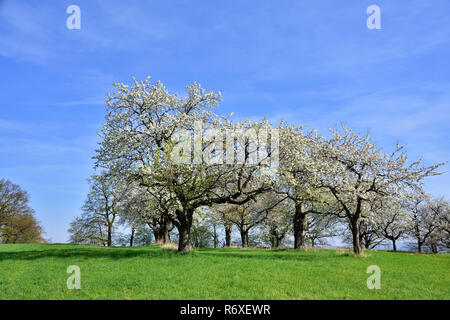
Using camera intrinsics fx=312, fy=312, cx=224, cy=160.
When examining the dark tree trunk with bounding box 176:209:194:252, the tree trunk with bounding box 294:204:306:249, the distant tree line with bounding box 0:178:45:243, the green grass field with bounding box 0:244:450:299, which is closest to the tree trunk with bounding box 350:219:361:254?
the green grass field with bounding box 0:244:450:299

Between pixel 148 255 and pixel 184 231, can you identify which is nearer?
pixel 148 255

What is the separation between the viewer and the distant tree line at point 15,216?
57.6m

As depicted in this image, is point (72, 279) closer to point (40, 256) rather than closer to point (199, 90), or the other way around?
point (40, 256)

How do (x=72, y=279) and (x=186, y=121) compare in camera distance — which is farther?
(x=186, y=121)

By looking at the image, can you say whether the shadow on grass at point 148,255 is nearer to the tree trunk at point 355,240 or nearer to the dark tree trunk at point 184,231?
the dark tree trunk at point 184,231

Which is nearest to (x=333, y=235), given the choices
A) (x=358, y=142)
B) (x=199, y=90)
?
(x=358, y=142)

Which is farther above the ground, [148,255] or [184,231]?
[184,231]

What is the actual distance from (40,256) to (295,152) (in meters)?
22.6

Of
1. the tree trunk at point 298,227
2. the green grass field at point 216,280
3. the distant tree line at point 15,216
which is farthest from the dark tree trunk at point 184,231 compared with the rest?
the distant tree line at point 15,216

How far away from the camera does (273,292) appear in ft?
41.7

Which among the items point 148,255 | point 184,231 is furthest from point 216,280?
point 184,231

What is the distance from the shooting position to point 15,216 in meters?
59.4

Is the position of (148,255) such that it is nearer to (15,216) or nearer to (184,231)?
(184,231)
